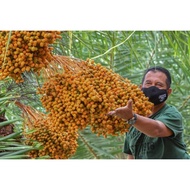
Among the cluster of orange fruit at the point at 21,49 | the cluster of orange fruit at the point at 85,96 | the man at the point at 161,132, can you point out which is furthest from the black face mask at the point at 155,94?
the cluster of orange fruit at the point at 21,49

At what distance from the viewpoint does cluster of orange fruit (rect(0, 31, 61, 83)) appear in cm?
89

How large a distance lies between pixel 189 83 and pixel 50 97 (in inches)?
36.3

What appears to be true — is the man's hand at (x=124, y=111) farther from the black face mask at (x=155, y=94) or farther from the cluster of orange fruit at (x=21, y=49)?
the black face mask at (x=155, y=94)

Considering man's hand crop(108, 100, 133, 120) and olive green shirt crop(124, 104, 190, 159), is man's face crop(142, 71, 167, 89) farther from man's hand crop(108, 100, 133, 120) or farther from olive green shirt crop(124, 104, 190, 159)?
man's hand crop(108, 100, 133, 120)

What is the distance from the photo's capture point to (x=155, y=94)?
4.07ft

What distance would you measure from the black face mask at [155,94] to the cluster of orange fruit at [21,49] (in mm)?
414

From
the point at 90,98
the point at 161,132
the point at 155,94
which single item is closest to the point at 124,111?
the point at 90,98

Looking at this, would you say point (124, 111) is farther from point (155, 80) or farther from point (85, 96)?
point (155, 80)

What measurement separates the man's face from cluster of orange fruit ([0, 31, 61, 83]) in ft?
1.43

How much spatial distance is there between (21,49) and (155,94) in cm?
49

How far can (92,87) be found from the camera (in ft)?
3.14

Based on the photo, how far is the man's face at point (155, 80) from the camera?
1.27 meters

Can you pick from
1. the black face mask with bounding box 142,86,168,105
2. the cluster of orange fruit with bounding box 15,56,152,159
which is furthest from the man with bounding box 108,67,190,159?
the cluster of orange fruit with bounding box 15,56,152,159
